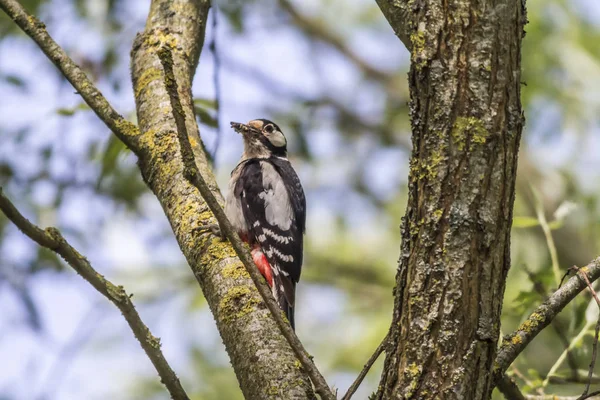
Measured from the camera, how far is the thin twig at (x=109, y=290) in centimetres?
212

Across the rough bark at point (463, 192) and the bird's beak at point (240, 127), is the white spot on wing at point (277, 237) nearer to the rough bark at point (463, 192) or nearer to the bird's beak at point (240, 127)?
the bird's beak at point (240, 127)

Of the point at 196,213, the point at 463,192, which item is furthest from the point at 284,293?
the point at 463,192

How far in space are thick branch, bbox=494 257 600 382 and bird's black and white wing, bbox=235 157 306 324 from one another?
1913 millimetres

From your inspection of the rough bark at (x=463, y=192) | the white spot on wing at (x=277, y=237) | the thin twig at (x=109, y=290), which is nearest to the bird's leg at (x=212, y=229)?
the thin twig at (x=109, y=290)

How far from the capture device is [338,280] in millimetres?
9375

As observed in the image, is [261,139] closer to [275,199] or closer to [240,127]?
[240,127]

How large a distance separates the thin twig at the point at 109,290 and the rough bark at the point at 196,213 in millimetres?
241

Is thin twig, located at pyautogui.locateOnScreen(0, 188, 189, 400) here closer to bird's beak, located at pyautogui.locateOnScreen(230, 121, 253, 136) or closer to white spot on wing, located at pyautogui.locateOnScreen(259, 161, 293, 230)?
white spot on wing, located at pyautogui.locateOnScreen(259, 161, 293, 230)

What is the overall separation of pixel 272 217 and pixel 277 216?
0.04 m

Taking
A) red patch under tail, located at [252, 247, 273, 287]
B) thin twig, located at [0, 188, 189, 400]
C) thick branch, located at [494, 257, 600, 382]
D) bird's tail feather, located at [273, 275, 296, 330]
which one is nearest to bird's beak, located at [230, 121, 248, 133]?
red patch under tail, located at [252, 247, 273, 287]

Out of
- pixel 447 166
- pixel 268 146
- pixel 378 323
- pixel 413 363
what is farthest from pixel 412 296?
pixel 378 323

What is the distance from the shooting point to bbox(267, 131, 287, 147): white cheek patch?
17.9 feet

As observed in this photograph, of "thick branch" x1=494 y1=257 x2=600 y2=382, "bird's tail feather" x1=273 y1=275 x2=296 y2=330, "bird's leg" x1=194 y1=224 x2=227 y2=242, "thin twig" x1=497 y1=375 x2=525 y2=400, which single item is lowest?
"thin twig" x1=497 y1=375 x2=525 y2=400

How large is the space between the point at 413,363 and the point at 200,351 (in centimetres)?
648
